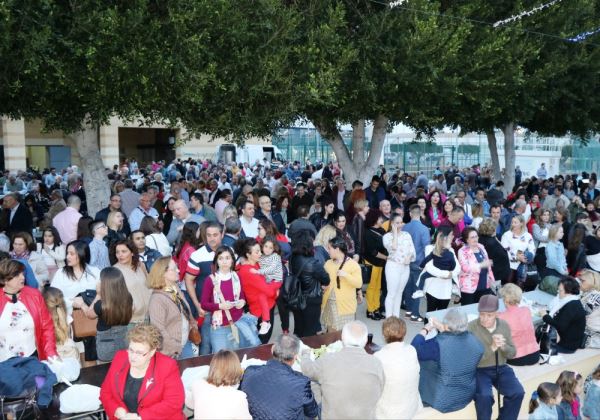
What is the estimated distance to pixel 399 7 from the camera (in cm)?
1263

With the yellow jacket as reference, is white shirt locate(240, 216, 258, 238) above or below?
above

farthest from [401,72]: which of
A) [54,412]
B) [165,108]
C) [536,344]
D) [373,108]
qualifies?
[54,412]

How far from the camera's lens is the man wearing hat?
529 centimetres

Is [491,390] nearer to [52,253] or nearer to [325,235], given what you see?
[325,235]

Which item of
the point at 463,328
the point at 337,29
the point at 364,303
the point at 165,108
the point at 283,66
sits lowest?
the point at 364,303

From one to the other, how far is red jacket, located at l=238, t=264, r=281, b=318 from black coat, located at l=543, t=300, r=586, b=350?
3.05 m

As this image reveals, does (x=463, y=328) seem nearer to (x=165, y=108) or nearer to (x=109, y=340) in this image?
(x=109, y=340)

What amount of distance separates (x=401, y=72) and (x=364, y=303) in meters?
4.92

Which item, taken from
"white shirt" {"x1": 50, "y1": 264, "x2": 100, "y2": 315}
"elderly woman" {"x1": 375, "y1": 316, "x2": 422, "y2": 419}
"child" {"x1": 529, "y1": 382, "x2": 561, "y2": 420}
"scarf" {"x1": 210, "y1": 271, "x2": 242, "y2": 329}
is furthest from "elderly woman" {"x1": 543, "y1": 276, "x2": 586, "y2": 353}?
"white shirt" {"x1": 50, "y1": 264, "x2": 100, "y2": 315}

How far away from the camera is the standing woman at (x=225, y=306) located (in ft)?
19.9

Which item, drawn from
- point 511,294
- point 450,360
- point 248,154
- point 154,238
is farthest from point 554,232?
point 248,154

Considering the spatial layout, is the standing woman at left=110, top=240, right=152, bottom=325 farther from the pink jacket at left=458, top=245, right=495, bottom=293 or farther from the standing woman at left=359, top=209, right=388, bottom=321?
the pink jacket at left=458, top=245, right=495, bottom=293

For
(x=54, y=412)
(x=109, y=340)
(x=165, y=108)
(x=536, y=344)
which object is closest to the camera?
(x=54, y=412)

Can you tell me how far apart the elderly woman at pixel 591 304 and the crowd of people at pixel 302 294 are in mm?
13
